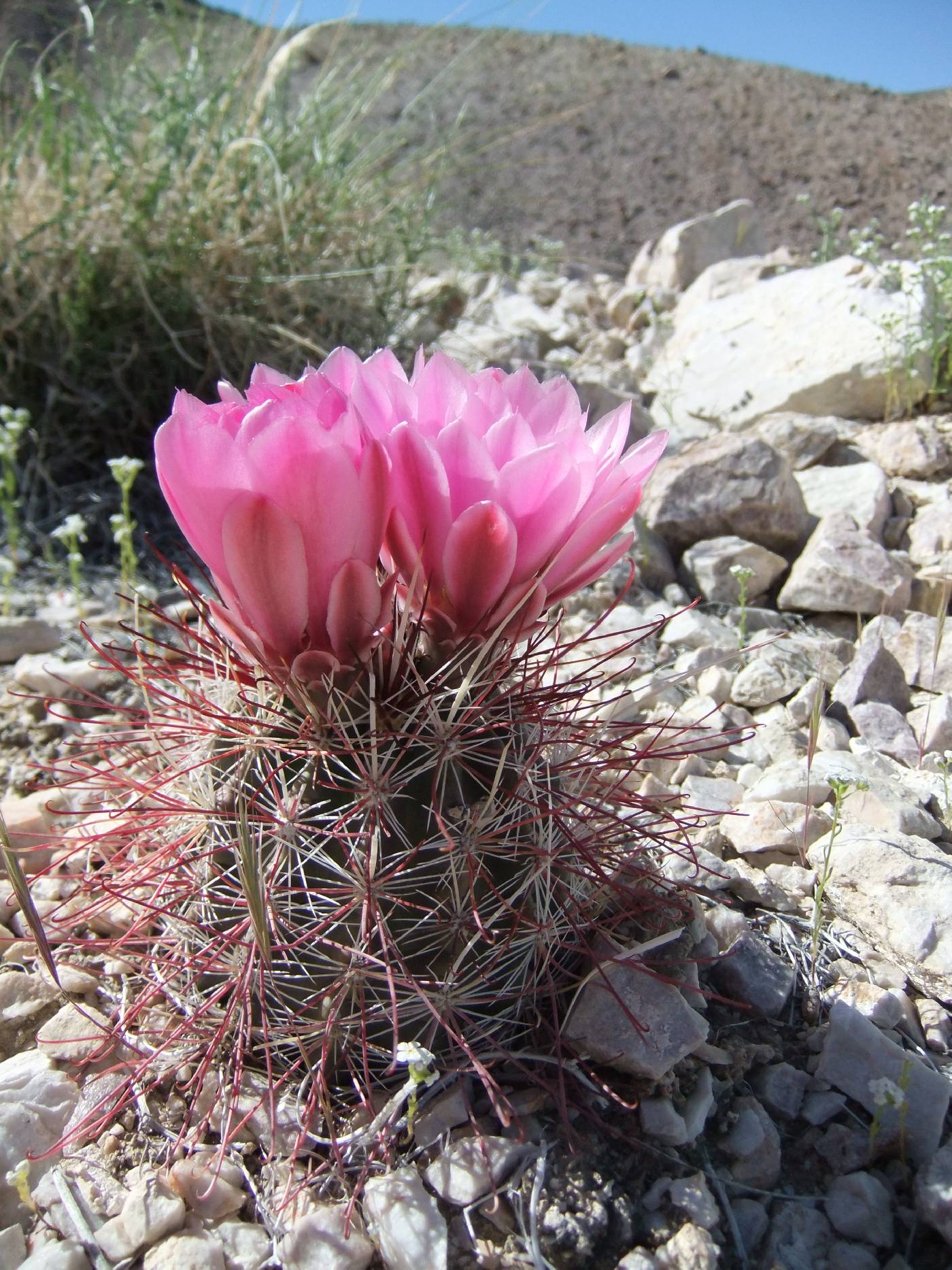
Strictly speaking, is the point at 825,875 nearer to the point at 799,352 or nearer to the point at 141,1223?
the point at 141,1223

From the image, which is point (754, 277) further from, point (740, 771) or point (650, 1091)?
point (650, 1091)

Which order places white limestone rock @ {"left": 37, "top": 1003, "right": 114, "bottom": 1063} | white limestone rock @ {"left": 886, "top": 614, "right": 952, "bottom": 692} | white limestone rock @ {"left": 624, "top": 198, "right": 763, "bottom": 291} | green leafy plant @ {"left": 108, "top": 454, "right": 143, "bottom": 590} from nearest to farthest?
white limestone rock @ {"left": 37, "top": 1003, "right": 114, "bottom": 1063}, white limestone rock @ {"left": 886, "top": 614, "right": 952, "bottom": 692}, green leafy plant @ {"left": 108, "top": 454, "right": 143, "bottom": 590}, white limestone rock @ {"left": 624, "top": 198, "right": 763, "bottom": 291}

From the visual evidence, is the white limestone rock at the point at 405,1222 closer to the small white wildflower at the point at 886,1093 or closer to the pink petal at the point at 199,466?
the small white wildflower at the point at 886,1093

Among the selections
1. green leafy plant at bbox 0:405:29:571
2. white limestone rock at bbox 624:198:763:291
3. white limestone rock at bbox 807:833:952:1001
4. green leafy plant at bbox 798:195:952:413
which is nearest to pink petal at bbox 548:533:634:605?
white limestone rock at bbox 807:833:952:1001

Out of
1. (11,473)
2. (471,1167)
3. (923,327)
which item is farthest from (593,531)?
(923,327)

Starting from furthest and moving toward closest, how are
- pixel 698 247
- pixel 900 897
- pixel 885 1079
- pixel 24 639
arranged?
pixel 698 247
pixel 24 639
pixel 900 897
pixel 885 1079

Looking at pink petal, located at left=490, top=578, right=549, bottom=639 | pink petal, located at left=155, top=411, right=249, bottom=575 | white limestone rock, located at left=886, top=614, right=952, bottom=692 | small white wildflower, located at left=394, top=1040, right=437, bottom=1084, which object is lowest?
white limestone rock, located at left=886, top=614, right=952, bottom=692

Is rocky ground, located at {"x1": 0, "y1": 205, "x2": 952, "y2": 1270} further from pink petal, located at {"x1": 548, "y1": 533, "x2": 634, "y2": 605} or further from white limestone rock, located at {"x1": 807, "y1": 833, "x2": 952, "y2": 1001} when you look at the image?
pink petal, located at {"x1": 548, "y1": 533, "x2": 634, "y2": 605}
